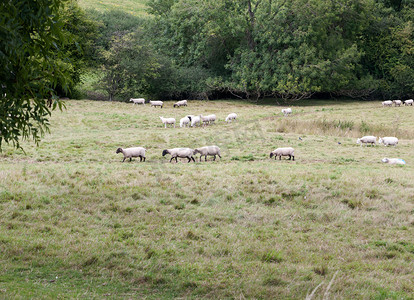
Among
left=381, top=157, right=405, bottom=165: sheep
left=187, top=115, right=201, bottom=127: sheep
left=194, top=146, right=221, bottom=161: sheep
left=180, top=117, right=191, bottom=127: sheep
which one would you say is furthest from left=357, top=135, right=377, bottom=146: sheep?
left=180, top=117, right=191, bottom=127: sheep

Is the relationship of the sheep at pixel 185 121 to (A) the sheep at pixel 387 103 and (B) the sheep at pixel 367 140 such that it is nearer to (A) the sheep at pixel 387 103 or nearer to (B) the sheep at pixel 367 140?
(B) the sheep at pixel 367 140

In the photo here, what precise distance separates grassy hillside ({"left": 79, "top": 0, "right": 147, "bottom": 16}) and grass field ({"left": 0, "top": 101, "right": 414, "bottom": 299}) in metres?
75.3

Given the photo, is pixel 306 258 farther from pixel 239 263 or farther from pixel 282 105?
pixel 282 105

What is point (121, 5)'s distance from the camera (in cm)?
9862

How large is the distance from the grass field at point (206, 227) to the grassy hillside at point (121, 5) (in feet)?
247

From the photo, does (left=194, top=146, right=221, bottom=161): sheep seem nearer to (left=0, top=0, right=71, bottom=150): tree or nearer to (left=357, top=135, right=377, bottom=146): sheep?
(left=357, top=135, right=377, bottom=146): sheep

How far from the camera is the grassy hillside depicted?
298 ft

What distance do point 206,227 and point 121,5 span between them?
96.4m

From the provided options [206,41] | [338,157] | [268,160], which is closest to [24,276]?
[268,160]

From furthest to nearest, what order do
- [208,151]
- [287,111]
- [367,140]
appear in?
[287,111] < [367,140] < [208,151]

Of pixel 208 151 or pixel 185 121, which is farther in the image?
pixel 185 121

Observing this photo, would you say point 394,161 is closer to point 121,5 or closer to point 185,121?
point 185,121

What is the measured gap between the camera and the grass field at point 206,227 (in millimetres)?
8023

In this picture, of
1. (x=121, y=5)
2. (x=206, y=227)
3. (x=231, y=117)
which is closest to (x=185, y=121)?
(x=231, y=117)
